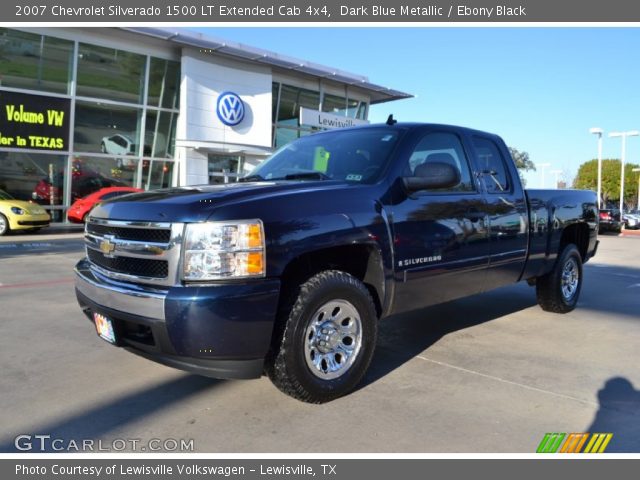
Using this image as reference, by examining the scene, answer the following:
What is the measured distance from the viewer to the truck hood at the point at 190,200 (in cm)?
303

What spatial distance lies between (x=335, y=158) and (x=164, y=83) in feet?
70.6

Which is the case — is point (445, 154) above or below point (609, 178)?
below

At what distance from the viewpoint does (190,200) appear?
315cm

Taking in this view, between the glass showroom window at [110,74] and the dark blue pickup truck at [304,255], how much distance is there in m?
19.4

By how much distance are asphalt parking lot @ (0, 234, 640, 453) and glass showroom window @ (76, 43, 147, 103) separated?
58.7 ft

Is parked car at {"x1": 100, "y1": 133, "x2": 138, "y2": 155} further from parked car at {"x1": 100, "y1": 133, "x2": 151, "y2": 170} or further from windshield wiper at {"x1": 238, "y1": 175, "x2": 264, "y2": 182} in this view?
windshield wiper at {"x1": 238, "y1": 175, "x2": 264, "y2": 182}

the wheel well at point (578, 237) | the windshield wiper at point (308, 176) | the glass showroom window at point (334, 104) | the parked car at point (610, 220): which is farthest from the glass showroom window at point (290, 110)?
the windshield wiper at point (308, 176)

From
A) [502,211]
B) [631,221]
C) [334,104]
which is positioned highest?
[334,104]

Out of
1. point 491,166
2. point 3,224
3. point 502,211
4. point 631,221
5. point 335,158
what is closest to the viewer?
point 335,158

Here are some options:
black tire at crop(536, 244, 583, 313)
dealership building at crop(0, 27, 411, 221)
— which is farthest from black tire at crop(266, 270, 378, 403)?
dealership building at crop(0, 27, 411, 221)

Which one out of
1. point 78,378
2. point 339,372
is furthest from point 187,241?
point 78,378

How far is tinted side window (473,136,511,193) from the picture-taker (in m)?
4.89

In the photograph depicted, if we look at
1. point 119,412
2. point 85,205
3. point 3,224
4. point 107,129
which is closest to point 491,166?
point 119,412

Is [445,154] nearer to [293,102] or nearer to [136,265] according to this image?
[136,265]
